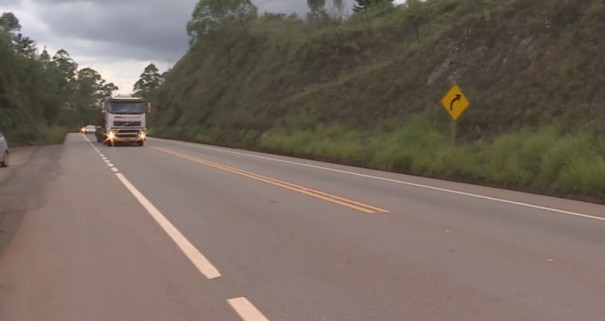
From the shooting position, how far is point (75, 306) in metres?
5.92

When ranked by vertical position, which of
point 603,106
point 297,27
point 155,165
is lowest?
point 155,165

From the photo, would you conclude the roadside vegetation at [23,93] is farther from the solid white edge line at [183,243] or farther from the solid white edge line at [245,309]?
the solid white edge line at [245,309]

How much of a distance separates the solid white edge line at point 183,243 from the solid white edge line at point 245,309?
0.97 m

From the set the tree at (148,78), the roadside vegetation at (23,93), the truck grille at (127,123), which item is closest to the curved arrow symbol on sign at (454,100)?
the truck grille at (127,123)

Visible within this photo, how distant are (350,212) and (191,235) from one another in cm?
320

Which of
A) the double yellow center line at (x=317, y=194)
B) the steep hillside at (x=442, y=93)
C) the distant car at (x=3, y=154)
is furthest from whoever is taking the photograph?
the distant car at (x=3, y=154)

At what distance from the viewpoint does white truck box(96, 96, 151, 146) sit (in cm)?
4197

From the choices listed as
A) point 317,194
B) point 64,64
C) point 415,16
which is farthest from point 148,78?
point 317,194

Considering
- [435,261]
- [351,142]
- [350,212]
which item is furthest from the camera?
[351,142]

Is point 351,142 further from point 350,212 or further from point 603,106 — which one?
point 350,212

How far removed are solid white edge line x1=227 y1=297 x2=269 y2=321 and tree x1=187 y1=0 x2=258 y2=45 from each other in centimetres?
5702

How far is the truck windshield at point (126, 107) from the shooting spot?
4247 cm


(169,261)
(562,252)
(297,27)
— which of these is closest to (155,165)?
(169,261)

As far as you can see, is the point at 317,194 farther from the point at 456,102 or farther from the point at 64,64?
the point at 64,64
